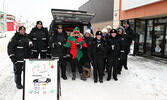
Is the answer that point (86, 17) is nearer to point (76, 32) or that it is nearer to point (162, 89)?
point (76, 32)

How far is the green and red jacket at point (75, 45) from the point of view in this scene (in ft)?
14.9

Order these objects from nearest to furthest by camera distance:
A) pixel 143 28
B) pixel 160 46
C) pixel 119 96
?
pixel 119 96, pixel 160 46, pixel 143 28

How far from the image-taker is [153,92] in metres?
3.91

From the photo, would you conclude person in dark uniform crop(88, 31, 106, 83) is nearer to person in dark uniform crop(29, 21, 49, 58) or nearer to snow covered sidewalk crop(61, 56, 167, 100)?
snow covered sidewalk crop(61, 56, 167, 100)

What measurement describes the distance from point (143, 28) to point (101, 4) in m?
8.65

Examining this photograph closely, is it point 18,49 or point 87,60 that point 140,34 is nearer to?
point 87,60

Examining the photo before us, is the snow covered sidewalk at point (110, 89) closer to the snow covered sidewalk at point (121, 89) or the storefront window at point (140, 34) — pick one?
the snow covered sidewalk at point (121, 89)

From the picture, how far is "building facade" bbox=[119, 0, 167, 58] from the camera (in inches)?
316

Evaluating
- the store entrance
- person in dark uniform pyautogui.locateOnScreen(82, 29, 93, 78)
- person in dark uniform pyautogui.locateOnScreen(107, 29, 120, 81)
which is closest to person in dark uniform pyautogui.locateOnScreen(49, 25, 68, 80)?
person in dark uniform pyautogui.locateOnScreen(82, 29, 93, 78)

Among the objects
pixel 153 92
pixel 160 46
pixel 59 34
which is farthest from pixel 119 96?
pixel 160 46

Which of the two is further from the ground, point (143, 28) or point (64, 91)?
point (143, 28)

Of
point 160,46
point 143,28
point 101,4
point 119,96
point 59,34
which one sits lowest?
point 119,96

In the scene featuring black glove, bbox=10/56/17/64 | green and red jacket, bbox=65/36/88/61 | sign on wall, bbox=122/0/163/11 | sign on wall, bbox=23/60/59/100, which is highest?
sign on wall, bbox=122/0/163/11

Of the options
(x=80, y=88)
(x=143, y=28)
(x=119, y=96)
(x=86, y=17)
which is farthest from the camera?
(x=143, y=28)
